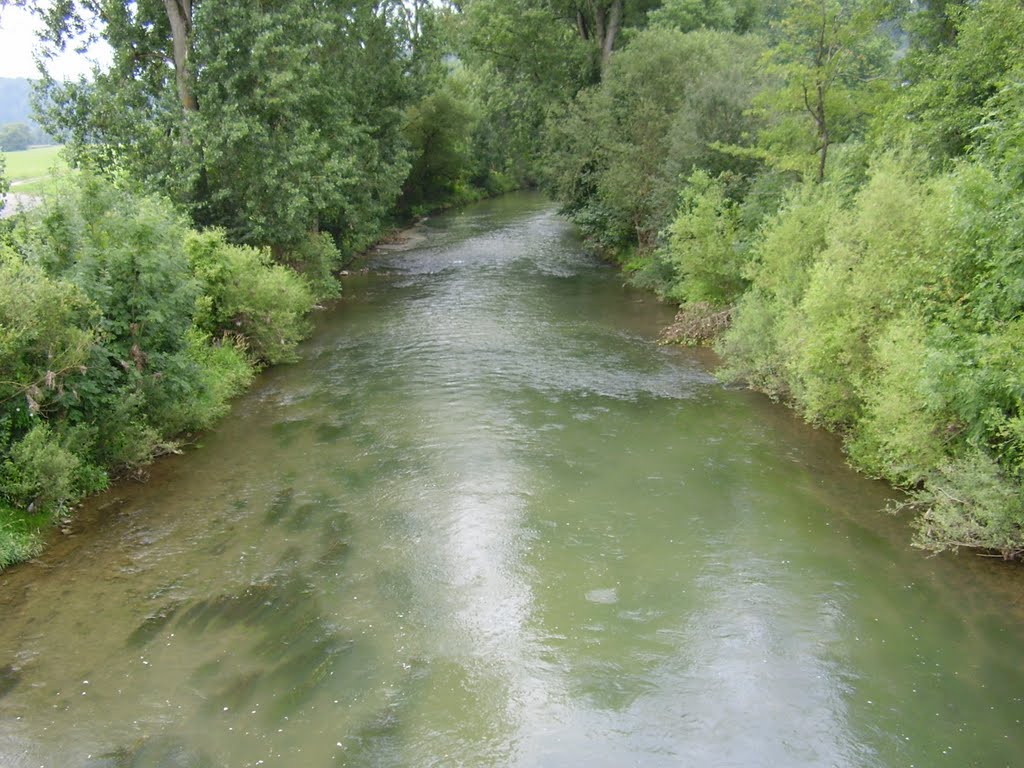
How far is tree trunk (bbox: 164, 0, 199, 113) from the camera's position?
24156 millimetres

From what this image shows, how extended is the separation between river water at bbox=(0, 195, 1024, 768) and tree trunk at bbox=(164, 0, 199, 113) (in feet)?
42.2

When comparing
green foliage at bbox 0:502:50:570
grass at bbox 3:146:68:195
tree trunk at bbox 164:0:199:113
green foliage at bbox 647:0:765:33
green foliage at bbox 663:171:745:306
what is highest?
green foliage at bbox 647:0:765:33

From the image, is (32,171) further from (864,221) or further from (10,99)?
(10,99)

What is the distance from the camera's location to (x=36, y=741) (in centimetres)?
791

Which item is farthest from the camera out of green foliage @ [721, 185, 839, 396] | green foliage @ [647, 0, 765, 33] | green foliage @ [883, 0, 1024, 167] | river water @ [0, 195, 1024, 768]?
green foliage @ [647, 0, 765, 33]

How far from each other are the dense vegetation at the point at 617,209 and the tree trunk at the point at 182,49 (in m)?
0.09

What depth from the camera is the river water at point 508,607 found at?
802 centimetres

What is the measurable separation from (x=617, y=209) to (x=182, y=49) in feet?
55.5

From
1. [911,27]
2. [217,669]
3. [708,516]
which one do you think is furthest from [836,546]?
[911,27]

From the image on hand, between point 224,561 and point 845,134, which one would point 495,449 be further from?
point 845,134

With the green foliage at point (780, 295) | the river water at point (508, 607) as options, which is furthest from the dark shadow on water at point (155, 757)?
the green foliage at point (780, 295)

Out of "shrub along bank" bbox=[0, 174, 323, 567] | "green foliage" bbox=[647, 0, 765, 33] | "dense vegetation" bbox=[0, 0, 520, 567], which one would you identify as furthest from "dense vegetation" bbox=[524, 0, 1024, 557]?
"shrub along bank" bbox=[0, 174, 323, 567]

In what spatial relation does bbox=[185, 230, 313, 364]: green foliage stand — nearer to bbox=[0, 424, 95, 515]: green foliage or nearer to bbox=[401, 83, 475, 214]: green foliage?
bbox=[0, 424, 95, 515]: green foliage

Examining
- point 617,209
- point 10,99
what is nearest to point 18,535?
point 617,209
